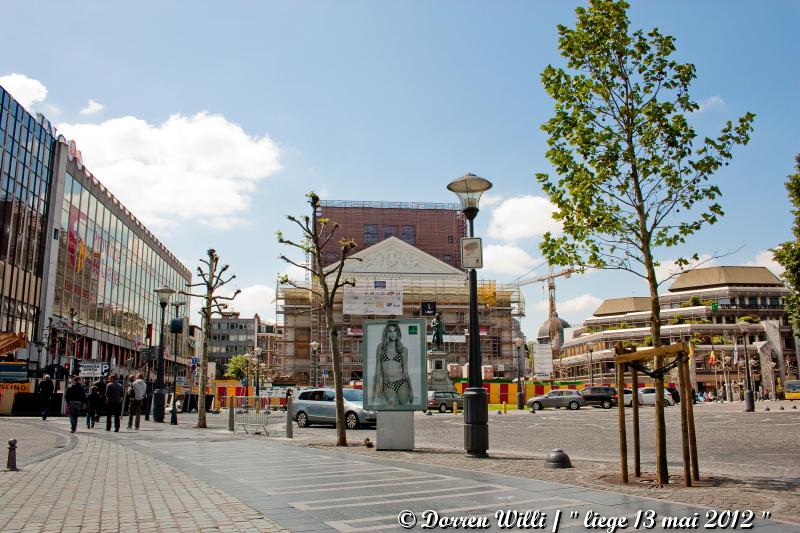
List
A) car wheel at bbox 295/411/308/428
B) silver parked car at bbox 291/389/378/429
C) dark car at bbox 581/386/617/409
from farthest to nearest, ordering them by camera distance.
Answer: dark car at bbox 581/386/617/409, car wheel at bbox 295/411/308/428, silver parked car at bbox 291/389/378/429

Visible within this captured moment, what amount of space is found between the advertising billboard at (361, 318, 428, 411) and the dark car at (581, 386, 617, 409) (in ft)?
112

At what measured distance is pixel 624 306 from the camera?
145 m

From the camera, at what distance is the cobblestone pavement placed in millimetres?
6020

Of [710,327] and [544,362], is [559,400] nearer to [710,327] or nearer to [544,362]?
[544,362]

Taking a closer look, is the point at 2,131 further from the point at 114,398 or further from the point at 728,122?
the point at 728,122

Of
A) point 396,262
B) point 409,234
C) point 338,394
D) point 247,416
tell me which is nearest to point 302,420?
point 247,416

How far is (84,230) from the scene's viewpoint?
187 feet

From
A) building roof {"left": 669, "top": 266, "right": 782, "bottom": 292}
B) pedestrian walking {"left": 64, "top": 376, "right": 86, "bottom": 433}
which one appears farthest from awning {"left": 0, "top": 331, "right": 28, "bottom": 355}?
building roof {"left": 669, "top": 266, "right": 782, "bottom": 292}

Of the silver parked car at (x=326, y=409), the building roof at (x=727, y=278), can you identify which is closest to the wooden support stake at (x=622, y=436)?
the silver parked car at (x=326, y=409)

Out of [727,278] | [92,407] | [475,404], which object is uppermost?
[727,278]

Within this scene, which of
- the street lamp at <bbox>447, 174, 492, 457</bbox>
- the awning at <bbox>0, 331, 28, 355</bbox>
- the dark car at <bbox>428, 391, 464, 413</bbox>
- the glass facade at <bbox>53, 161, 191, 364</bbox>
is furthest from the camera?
the glass facade at <bbox>53, 161, 191, 364</bbox>

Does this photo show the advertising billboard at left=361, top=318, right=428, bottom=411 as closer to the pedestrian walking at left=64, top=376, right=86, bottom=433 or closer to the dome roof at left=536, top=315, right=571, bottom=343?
the pedestrian walking at left=64, top=376, right=86, bottom=433

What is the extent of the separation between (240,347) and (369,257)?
237ft

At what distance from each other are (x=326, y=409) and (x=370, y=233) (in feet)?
294
